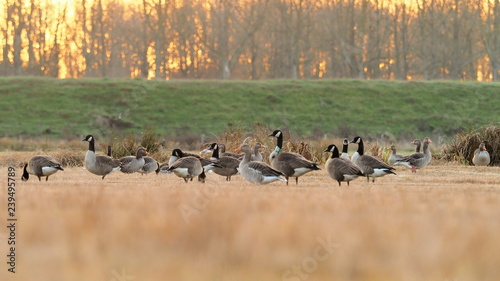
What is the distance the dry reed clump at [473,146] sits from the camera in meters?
27.2

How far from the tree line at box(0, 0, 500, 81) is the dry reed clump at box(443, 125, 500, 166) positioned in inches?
1755

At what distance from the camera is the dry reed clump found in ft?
89.1

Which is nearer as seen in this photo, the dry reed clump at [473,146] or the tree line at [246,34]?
the dry reed clump at [473,146]

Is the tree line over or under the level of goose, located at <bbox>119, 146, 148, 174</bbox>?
over

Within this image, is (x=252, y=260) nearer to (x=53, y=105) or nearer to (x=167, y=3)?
(x=53, y=105)

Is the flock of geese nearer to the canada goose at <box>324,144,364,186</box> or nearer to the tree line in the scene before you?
the canada goose at <box>324,144,364,186</box>

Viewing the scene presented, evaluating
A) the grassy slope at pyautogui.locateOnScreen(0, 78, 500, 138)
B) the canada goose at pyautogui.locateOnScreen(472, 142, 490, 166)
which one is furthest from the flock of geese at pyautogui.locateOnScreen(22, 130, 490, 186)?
the grassy slope at pyautogui.locateOnScreen(0, 78, 500, 138)

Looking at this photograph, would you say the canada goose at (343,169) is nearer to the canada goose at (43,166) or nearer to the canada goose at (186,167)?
the canada goose at (186,167)

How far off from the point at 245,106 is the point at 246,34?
18255 millimetres

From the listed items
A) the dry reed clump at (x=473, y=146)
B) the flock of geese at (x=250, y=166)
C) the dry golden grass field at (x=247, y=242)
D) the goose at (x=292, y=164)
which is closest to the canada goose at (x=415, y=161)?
the flock of geese at (x=250, y=166)

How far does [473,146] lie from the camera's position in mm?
27516

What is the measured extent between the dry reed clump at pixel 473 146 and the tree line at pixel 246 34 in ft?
146

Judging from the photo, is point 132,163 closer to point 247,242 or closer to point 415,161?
point 415,161

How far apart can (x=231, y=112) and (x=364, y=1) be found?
73.1 feet
